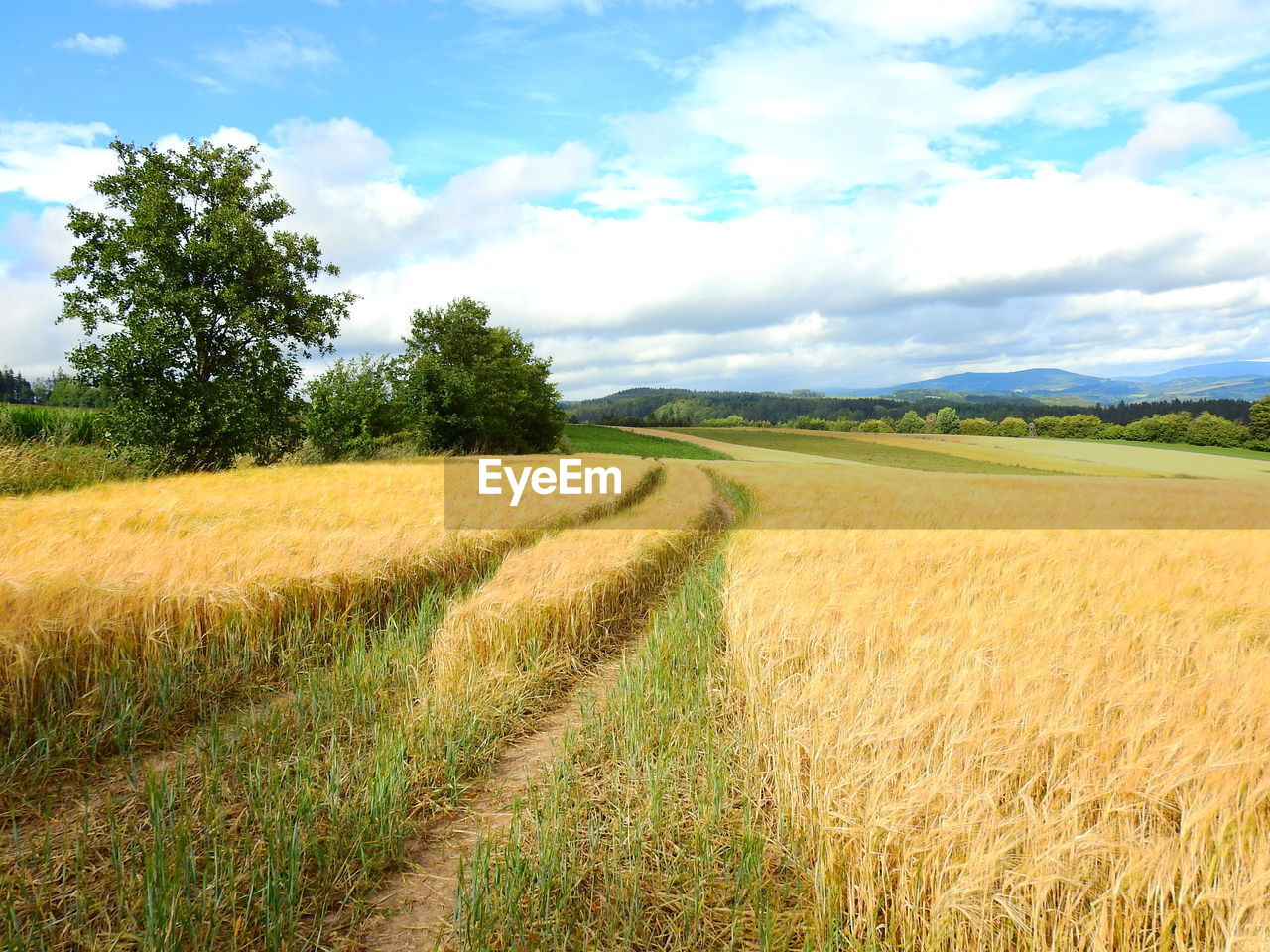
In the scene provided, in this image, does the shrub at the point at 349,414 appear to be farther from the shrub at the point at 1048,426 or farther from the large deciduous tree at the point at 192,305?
the shrub at the point at 1048,426

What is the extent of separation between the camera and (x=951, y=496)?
65.7ft

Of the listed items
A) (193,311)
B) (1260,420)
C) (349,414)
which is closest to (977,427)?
(1260,420)

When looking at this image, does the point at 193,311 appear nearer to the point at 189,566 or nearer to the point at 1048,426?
the point at 189,566

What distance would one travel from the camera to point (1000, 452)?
149 feet

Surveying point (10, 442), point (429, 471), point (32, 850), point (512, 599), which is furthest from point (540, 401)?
point (32, 850)

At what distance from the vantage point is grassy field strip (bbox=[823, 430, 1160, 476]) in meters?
33.2

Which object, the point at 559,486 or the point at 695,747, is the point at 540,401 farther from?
the point at 695,747

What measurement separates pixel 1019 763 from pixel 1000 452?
48.4m

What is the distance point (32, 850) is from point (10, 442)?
19.3 m

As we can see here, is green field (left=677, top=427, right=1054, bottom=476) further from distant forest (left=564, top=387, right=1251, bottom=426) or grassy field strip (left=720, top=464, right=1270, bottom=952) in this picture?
grassy field strip (left=720, top=464, right=1270, bottom=952)

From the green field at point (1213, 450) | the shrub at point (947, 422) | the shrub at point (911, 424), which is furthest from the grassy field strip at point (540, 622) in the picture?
the shrub at point (911, 424)

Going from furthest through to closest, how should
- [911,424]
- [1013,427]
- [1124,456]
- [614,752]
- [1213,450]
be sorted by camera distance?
[911,424] < [1013,427] < [1124,456] < [1213,450] < [614,752]

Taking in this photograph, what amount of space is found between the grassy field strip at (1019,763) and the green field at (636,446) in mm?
42634

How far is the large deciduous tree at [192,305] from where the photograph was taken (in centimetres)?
2138
